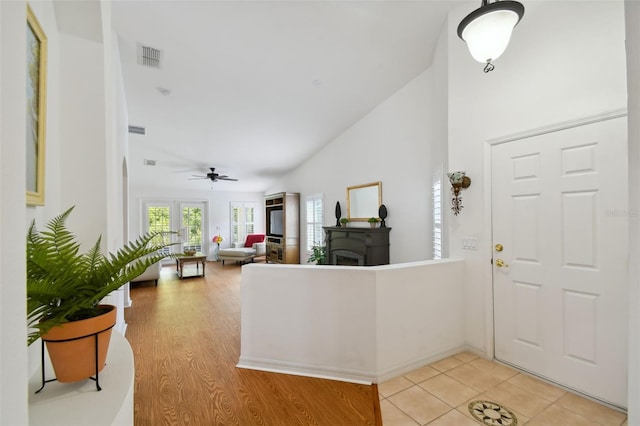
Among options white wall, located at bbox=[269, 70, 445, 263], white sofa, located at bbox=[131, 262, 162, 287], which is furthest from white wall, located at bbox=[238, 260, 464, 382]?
white sofa, located at bbox=[131, 262, 162, 287]

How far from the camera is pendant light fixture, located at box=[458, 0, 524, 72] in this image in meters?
1.48

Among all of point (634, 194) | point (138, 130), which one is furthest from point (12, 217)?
point (138, 130)

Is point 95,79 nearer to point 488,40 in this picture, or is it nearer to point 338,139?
point 488,40

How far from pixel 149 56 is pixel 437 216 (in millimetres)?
3653

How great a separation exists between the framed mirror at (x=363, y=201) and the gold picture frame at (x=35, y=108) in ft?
12.6

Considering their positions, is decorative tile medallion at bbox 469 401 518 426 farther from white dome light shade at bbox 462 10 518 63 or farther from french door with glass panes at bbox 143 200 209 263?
french door with glass panes at bbox 143 200 209 263

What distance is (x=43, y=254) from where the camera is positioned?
730 millimetres

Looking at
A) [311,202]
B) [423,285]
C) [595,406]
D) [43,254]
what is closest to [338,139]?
[311,202]

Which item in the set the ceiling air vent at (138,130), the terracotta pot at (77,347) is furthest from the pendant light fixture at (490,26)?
the ceiling air vent at (138,130)

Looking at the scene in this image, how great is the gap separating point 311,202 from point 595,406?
536cm

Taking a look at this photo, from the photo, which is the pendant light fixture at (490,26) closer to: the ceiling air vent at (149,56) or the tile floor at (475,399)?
the tile floor at (475,399)

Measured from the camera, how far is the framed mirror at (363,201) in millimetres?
4480

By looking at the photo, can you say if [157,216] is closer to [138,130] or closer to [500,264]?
[138,130]

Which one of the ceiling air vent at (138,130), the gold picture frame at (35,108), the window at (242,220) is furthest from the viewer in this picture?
the window at (242,220)
